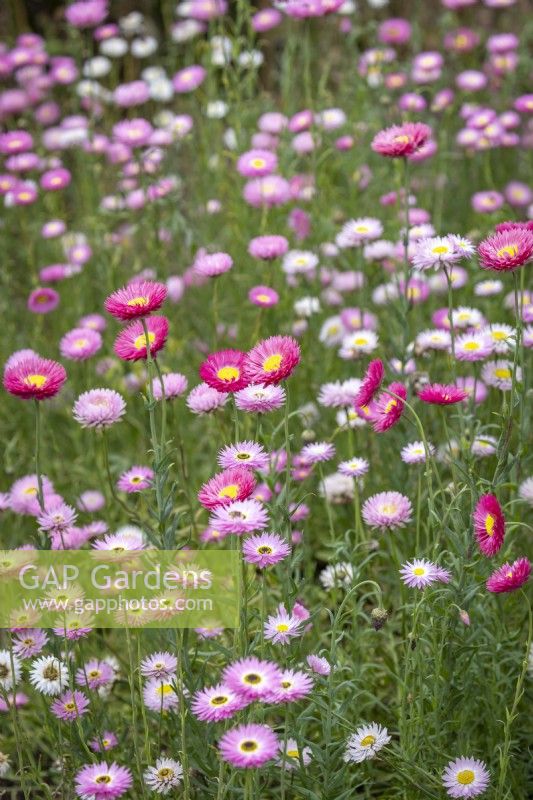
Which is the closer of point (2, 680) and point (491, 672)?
point (2, 680)

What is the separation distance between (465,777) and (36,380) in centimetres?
106

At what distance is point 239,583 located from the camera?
1745mm

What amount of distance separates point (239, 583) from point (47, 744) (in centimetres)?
100

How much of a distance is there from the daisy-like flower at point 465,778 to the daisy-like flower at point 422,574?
32cm

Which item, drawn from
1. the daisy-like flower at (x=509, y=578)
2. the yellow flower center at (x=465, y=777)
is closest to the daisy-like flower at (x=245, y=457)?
the daisy-like flower at (x=509, y=578)

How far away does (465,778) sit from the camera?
175 centimetres

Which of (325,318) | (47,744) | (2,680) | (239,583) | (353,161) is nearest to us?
(239,583)

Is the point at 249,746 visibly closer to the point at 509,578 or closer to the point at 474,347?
the point at 509,578

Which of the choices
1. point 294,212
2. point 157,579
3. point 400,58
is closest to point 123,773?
point 157,579

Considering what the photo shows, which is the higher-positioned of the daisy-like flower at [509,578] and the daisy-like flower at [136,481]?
the daisy-like flower at [136,481]

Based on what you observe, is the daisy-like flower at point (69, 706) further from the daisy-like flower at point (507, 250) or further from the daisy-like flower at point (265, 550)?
the daisy-like flower at point (507, 250)

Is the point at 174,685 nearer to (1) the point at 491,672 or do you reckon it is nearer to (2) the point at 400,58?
(1) the point at 491,672

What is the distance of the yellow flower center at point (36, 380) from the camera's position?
1.91 m

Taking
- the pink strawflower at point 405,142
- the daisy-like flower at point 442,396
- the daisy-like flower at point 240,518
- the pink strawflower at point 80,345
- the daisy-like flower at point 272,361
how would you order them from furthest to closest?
the pink strawflower at point 80,345
the pink strawflower at point 405,142
the daisy-like flower at point 442,396
the daisy-like flower at point 272,361
the daisy-like flower at point 240,518
